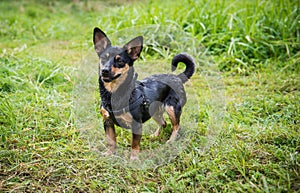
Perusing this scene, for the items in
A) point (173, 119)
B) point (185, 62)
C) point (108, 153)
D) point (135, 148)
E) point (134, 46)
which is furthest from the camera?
point (185, 62)

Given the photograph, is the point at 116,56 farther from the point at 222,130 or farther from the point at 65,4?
the point at 65,4

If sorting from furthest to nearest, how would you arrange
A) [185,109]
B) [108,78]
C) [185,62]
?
[185,109]
[185,62]
[108,78]

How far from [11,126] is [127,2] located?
4258 mm

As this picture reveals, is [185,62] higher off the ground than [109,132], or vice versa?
[185,62]

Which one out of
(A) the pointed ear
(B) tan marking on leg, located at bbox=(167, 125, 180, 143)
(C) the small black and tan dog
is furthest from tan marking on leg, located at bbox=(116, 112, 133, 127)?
(B) tan marking on leg, located at bbox=(167, 125, 180, 143)

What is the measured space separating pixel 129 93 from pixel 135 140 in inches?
16.7

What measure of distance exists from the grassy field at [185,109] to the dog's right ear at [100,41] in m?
0.97

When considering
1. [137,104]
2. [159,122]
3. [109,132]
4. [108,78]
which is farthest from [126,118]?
[159,122]

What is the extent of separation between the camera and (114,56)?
2.57 meters

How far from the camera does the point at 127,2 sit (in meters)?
6.65

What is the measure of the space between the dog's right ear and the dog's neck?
271 mm

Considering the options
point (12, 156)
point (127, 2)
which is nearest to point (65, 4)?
point (127, 2)

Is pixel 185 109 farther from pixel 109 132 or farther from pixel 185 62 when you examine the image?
pixel 109 132

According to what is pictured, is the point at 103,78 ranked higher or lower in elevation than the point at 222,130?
higher
